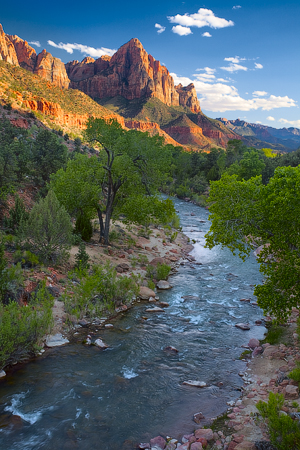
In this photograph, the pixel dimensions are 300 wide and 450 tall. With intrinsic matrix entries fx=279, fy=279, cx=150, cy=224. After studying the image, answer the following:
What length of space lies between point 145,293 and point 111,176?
7802mm

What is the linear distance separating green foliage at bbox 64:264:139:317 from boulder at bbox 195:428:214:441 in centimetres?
597

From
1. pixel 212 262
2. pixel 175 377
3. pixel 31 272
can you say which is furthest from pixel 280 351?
pixel 212 262

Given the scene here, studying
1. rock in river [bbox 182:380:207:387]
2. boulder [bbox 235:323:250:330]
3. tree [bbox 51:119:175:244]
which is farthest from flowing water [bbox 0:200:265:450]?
tree [bbox 51:119:175:244]

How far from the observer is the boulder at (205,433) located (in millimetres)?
5789

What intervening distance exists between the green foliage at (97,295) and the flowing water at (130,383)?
0.85 metres

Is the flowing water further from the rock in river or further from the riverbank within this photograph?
the riverbank

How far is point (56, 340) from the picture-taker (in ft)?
31.1

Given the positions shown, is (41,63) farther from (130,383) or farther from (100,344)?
(130,383)

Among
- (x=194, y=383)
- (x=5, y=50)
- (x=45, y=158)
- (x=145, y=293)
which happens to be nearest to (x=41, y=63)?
(x=5, y=50)

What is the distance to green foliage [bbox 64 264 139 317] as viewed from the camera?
1093 centimetres

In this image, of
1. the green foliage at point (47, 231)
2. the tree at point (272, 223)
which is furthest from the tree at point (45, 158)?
the tree at point (272, 223)

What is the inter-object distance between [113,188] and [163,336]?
1052cm

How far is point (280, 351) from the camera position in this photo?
9312 millimetres

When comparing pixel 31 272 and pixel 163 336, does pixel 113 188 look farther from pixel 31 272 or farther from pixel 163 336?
pixel 163 336
